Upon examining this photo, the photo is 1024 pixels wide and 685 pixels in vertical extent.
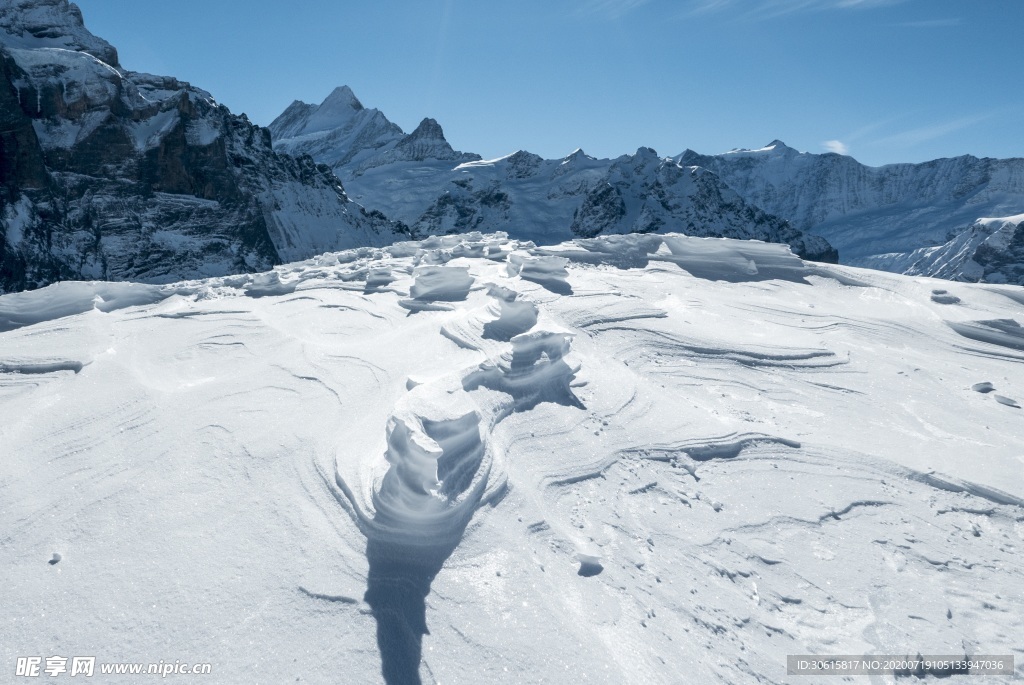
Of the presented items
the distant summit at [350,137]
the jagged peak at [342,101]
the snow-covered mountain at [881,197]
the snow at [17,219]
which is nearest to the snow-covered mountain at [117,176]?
the snow at [17,219]

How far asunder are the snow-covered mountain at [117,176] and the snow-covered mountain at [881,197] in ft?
355

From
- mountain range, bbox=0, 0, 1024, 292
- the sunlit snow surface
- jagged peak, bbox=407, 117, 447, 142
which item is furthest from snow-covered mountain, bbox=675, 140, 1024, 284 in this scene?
the sunlit snow surface

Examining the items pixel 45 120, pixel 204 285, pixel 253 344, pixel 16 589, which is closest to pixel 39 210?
pixel 45 120

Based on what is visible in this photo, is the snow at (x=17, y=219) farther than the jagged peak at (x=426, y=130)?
No

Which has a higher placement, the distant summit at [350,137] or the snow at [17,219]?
the distant summit at [350,137]

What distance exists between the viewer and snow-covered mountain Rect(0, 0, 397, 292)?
39.9m

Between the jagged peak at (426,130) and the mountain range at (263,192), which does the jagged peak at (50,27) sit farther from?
the jagged peak at (426,130)

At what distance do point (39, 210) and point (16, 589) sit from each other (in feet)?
162

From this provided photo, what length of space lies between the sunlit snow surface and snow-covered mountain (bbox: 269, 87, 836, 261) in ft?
277

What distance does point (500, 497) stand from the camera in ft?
9.92

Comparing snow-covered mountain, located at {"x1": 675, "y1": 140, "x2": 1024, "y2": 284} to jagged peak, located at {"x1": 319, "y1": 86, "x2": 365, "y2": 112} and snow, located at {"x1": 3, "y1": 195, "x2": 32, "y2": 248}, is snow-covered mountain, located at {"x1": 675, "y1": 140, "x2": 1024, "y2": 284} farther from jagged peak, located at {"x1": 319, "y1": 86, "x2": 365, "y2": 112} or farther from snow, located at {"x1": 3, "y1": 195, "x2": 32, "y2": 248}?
snow, located at {"x1": 3, "y1": 195, "x2": 32, "y2": 248}

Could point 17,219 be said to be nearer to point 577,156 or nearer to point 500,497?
point 500,497

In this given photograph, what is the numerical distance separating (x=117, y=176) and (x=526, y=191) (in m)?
74.2

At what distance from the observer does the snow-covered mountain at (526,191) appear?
301ft
